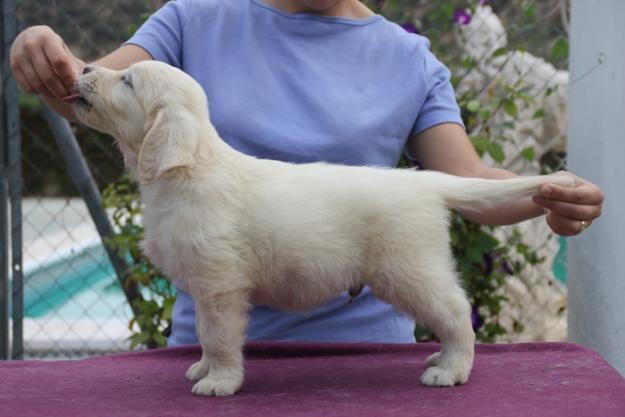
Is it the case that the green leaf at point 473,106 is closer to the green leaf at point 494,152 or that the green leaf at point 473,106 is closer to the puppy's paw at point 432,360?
the green leaf at point 494,152

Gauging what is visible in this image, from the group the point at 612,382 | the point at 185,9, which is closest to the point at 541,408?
the point at 612,382

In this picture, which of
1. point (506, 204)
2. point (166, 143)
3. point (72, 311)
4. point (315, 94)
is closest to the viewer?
point (166, 143)

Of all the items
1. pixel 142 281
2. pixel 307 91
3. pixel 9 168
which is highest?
pixel 307 91

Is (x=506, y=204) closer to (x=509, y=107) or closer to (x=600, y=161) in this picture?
(x=600, y=161)

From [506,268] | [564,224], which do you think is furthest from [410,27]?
[564,224]

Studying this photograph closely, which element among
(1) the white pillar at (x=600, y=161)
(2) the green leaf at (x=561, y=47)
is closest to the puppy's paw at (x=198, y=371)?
(1) the white pillar at (x=600, y=161)

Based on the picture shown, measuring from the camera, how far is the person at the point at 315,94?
2.36 m

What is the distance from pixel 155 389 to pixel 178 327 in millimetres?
489

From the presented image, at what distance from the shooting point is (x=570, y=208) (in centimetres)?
200

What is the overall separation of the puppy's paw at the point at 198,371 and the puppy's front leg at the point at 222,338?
3.1 inches

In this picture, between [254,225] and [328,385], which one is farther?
[328,385]

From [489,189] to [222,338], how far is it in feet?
1.88

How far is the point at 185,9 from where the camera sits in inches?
97.7

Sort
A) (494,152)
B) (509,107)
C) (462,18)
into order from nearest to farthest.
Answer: (494,152) → (509,107) → (462,18)
